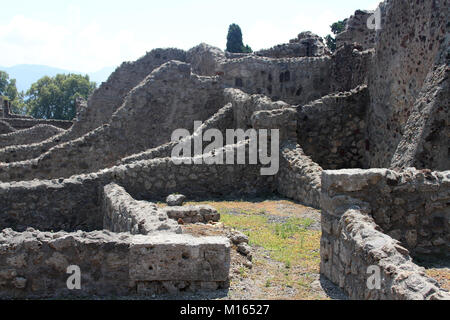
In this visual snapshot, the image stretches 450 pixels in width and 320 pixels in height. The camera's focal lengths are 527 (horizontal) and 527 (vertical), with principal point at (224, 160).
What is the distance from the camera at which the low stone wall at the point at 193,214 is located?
9.31 m

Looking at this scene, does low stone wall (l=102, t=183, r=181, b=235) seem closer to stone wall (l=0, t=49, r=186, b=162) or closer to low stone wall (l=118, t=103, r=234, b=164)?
low stone wall (l=118, t=103, r=234, b=164)

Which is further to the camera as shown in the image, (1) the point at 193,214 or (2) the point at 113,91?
(2) the point at 113,91

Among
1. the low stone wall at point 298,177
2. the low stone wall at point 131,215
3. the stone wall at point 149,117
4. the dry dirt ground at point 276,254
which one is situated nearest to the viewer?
the dry dirt ground at point 276,254

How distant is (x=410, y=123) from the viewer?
32.4 ft

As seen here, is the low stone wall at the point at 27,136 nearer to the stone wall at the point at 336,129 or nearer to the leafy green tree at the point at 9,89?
the stone wall at the point at 336,129

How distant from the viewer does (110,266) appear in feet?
18.9

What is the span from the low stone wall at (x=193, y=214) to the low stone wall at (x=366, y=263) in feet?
9.91

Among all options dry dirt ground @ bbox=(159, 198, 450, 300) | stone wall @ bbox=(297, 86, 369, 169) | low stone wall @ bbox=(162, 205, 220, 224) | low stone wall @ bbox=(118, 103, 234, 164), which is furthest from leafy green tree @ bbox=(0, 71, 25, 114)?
low stone wall @ bbox=(162, 205, 220, 224)

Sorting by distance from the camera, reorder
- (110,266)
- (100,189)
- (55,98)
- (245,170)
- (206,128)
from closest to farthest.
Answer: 1. (110,266)
2. (100,189)
3. (245,170)
4. (206,128)
5. (55,98)

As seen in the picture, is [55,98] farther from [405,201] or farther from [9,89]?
[405,201]

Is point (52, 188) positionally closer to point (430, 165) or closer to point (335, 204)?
point (335, 204)

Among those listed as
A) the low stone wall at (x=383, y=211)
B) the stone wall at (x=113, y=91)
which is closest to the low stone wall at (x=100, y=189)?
the low stone wall at (x=383, y=211)

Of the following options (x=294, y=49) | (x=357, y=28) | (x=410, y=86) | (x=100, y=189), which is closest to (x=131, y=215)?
(x=100, y=189)

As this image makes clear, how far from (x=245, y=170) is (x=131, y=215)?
4.78 m
